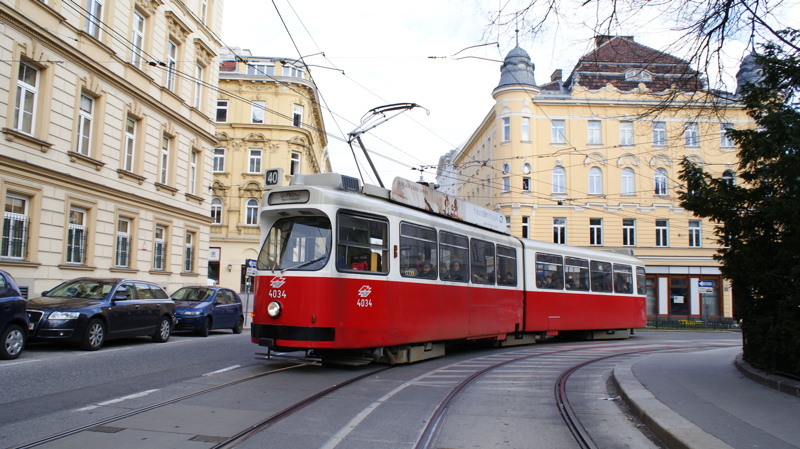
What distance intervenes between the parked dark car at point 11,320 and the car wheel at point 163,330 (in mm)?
3858

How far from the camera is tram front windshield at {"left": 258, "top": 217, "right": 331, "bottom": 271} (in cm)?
965

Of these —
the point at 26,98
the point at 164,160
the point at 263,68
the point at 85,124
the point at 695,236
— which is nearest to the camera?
the point at 26,98

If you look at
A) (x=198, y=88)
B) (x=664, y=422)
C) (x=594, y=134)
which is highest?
(x=594, y=134)

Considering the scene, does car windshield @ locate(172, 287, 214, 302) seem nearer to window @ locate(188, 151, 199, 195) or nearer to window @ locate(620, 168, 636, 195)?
window @ locate(188, 151, 199, 195)

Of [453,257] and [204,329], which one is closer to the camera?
[453,257]

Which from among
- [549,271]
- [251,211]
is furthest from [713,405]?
[251,211]

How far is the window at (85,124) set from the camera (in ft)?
61.7

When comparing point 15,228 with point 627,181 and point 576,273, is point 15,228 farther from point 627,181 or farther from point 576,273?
point 627,181

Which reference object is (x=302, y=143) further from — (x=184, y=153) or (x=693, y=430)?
(x=693, y=430)

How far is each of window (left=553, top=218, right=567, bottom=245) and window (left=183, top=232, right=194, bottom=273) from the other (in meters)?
23.0

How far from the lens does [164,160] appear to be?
23969 mm

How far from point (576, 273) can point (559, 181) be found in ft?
74.0

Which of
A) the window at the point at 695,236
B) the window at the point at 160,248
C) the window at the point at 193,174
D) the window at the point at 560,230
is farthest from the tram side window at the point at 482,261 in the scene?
the window at the point at 695,236

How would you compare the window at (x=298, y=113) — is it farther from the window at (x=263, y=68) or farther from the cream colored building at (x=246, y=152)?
the window at (x=263, y=68)
